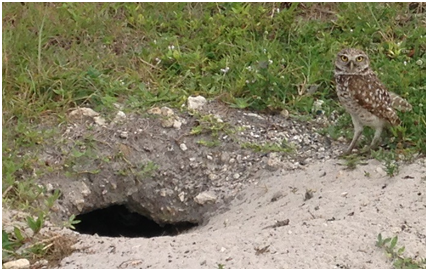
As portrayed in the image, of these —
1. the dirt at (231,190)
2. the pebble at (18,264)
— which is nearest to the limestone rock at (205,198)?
the dirt at (231,190)

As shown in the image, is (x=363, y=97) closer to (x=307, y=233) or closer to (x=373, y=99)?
(x=373, y=99)

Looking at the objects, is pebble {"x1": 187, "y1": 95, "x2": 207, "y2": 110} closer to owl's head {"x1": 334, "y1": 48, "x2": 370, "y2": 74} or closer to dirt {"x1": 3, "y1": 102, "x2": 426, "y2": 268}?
dirt {"x1": 3, "y1": 102, "x2": 426, "y2": 268}

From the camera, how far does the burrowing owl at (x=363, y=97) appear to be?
5.88m

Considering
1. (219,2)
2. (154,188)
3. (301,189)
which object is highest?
(219,2)

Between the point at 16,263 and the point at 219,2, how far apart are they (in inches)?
140

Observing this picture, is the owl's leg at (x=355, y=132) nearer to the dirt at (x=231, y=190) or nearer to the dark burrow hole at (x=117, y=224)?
the dirt at (x=231, y=190)

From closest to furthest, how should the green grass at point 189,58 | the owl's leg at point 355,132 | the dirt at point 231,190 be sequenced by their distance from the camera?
the dirt at point 231,190 → the owl's leg at point 355,132 → the green grass at point 189,58

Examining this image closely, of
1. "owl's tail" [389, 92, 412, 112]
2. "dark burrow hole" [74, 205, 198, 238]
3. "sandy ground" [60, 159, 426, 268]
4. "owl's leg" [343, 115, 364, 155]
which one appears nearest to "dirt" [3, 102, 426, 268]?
"sandy ground" [60, 159, 426, 268]

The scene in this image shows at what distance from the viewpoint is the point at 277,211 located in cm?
542

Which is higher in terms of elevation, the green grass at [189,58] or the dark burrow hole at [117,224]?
the green grass at [189,58]

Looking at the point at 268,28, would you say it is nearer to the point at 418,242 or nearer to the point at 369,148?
the point at 369,148

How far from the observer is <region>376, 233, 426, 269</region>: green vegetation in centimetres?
461

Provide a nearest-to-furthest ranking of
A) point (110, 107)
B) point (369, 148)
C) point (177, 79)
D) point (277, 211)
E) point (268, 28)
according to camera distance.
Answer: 1. point (277, 211)
2. point (369, 148)
3. point (110, 107)
4. point (177, 79)
5. point (268, 28)

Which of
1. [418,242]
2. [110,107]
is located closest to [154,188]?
[110,107]
